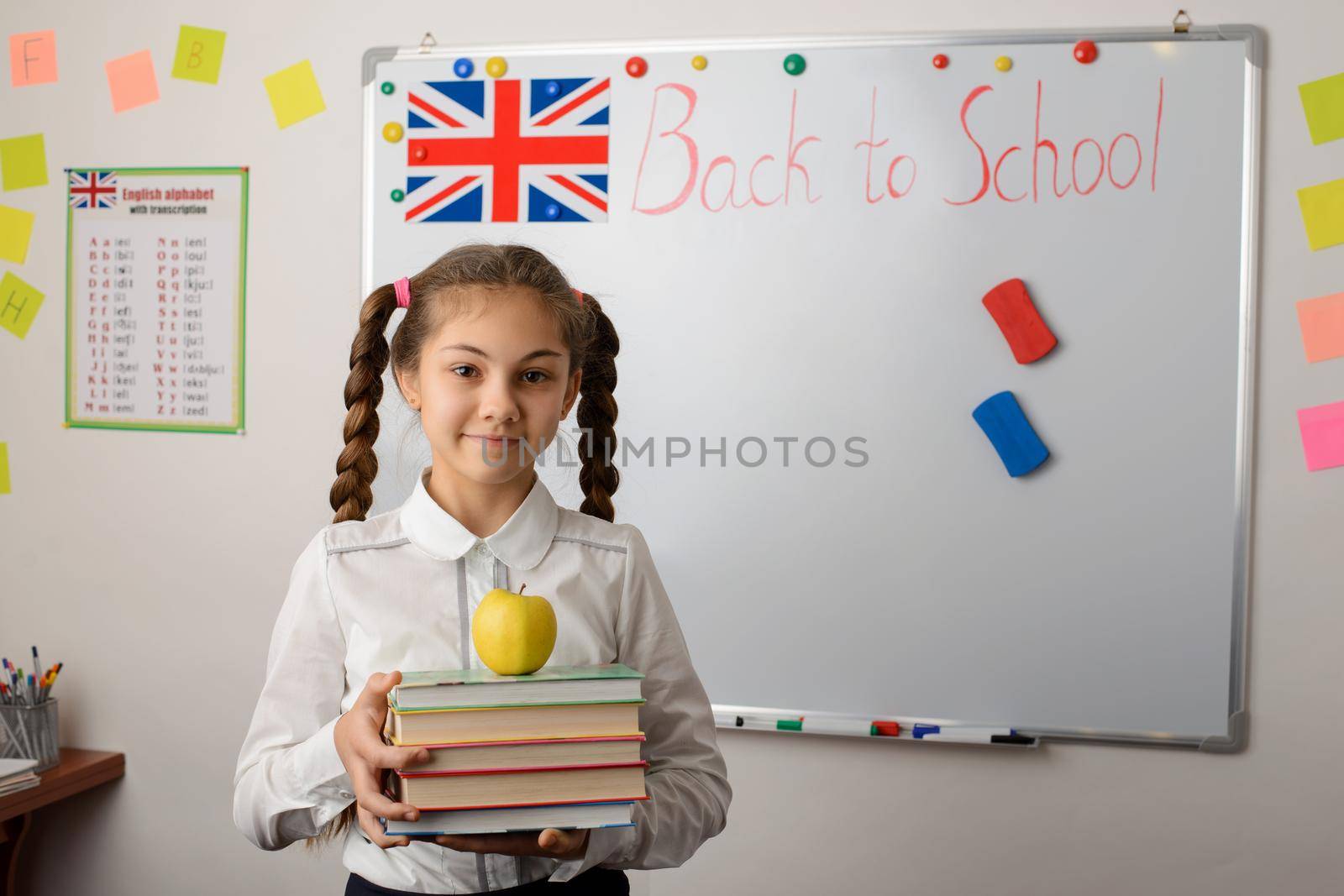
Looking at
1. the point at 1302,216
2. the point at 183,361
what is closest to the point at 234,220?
the point at 183,361

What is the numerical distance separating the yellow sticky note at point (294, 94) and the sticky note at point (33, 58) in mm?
450

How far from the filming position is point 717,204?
1.84 meters

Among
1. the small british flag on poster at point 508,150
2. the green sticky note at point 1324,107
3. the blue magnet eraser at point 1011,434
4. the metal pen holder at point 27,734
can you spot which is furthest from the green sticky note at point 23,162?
the green sticky note at point 1324,107

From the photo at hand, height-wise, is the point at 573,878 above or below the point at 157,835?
above

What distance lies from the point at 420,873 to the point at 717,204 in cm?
121

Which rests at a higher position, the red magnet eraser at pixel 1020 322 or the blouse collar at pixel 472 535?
the red magnet eraser at pixel 1020 322

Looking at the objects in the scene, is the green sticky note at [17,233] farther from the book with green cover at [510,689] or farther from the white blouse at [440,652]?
the book with green cover at [510,689]

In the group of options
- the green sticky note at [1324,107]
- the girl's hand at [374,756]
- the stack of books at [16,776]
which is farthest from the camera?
the stack of books at [16,776]

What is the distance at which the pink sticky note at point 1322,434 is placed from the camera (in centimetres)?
169

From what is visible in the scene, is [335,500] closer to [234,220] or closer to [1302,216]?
[234,220]

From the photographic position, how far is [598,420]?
121 cm

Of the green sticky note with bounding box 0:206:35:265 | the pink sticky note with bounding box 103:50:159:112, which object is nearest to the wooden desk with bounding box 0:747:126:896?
the green sticky note with bounding box 0:206:35:265

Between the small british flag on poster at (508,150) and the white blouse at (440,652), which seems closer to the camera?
the white blouse at (440,652)

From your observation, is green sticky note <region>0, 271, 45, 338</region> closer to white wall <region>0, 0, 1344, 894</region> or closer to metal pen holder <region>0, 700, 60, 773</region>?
white wall <region>0, 0, 1344, 894</region>
